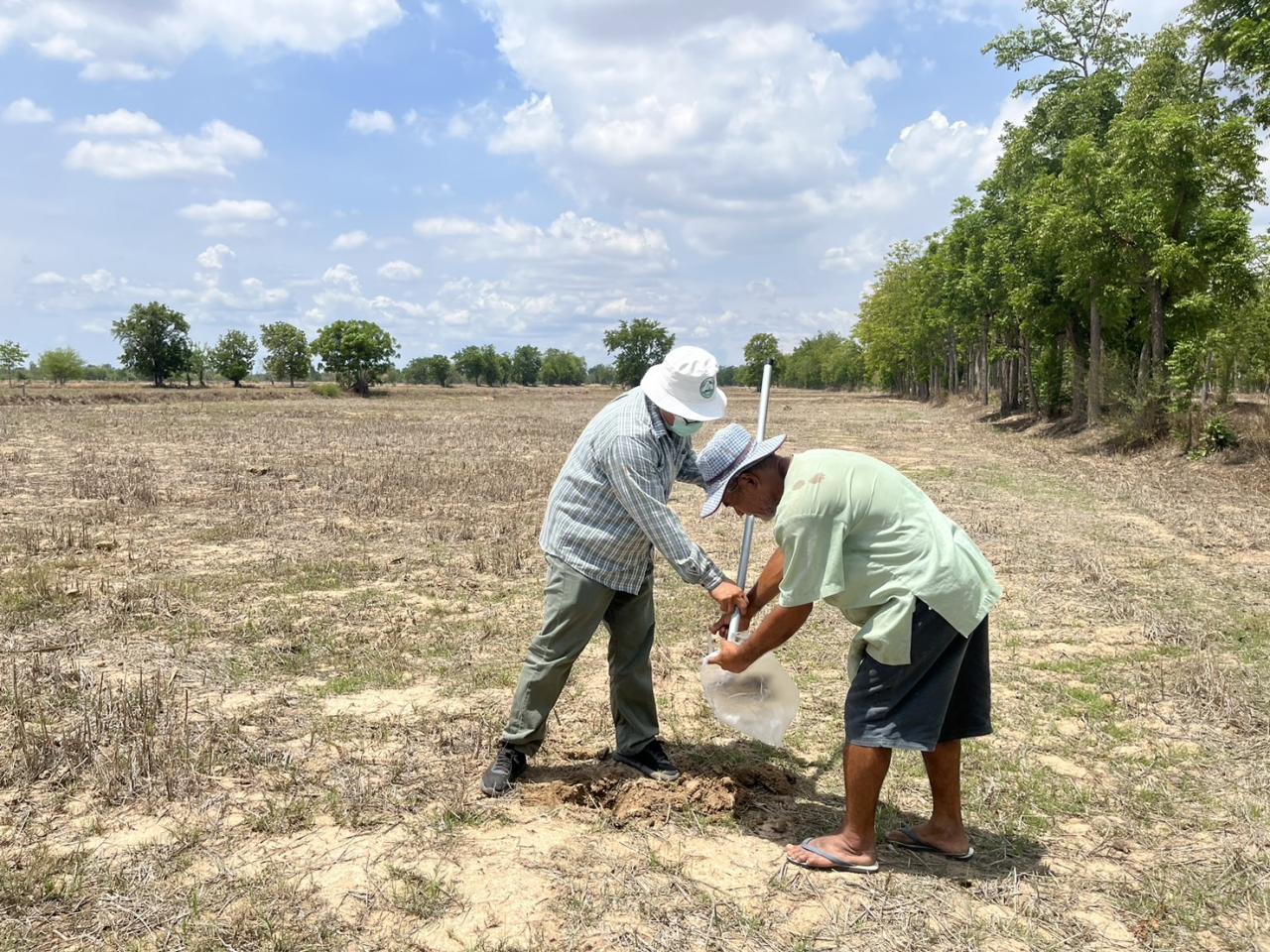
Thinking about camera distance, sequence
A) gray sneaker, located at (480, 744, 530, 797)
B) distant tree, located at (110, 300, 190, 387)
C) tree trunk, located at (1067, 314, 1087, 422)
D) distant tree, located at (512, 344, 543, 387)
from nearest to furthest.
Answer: gray sneaker, located at (480, 744, 530, 797), tree trunk, located at (1067, 314, 1087, 422), distant tree, located at (110, 300, 190, 387), distant tree, located at (512, 344, 543, 387)

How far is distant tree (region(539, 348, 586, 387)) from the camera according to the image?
145875mm

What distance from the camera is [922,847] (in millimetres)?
3701

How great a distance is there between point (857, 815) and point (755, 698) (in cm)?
74

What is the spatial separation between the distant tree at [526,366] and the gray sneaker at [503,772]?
141 metres

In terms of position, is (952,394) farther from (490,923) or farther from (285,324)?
(285,324)

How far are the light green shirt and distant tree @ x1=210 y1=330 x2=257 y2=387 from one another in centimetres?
9043

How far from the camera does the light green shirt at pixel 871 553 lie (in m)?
3.14

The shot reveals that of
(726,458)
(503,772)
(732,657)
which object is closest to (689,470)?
(726,458)

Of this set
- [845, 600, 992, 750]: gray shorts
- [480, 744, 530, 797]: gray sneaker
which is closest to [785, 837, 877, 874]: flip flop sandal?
[845, 600, 992, 750]: gray shorts

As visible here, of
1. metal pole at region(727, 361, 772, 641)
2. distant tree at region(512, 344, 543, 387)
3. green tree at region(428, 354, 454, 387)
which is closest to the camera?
metal pole at region(727, 361, 772, 641)

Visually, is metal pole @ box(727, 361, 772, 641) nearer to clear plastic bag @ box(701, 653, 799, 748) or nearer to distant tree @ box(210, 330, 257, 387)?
clear plastic bag @ box(701, 653, 799, 748)

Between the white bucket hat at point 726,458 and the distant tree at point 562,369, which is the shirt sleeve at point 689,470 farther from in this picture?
the distant tree at point 562,369

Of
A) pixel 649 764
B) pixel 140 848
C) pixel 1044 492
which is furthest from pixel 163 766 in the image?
pixel 1044 492

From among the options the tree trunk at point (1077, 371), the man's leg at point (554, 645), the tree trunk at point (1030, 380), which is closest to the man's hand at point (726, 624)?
the man's leg at point (554, 645)
